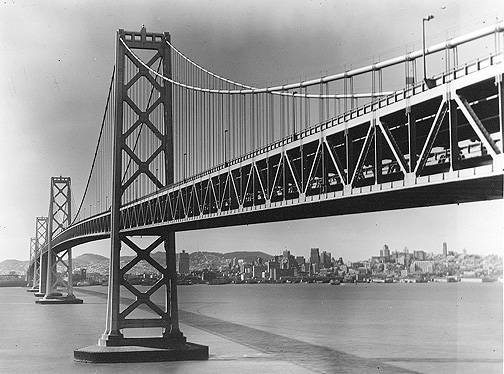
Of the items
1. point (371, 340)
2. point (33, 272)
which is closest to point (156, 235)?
point (371, 340)

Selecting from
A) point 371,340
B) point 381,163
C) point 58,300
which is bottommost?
point 371,340

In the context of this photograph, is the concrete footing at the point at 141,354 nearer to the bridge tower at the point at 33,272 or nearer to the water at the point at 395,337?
the water at the point at 395,337

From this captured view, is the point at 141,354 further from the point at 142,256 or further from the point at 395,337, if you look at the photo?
the point at 395,337

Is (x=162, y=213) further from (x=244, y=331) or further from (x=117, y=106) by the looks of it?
(x=244, y=331)

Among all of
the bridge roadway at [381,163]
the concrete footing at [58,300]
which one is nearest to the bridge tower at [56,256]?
the concrete footing at [58,300]

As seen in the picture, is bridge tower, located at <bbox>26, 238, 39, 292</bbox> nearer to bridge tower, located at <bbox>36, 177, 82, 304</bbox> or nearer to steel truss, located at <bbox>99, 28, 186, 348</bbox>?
bridge tower, located at <bbox>36, 177, 82, 304</bbox>

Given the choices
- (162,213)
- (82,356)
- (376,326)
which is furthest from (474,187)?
(376,326)

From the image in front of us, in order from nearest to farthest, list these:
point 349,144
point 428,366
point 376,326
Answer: point 349,144 < point 428,366 < point 376,326
